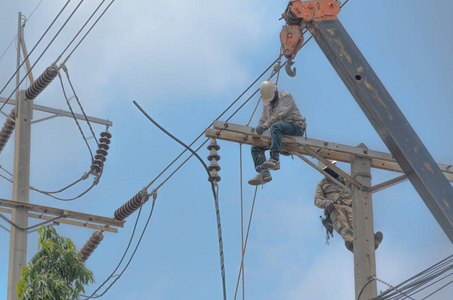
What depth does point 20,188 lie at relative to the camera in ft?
70.5

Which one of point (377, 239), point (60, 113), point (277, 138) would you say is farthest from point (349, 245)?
point (60, 113)

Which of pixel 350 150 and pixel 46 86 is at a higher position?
pixel 46 86

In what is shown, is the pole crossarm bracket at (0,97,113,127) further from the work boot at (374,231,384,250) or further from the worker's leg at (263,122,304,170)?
the work boot at (374,231,384,250)

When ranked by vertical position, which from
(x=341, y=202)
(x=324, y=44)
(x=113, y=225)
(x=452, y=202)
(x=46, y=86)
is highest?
(x=46, y=86)

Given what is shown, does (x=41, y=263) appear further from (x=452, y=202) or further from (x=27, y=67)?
(x=27, y=67)

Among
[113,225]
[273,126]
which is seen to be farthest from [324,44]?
[113,225]

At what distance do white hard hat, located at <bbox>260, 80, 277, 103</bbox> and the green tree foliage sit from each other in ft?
9.25

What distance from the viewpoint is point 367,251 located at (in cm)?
1448

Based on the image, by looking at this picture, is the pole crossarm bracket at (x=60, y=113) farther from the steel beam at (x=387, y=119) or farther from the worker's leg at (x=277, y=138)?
the steel beam at (x=387, y=119)

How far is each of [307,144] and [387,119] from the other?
11.2 ft

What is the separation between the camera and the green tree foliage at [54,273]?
15.0 m

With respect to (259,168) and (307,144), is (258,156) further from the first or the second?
(307,144)

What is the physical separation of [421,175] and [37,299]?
552cm

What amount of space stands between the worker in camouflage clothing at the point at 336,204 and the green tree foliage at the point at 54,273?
282cm
